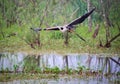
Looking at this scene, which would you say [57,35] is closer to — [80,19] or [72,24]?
[72,24]

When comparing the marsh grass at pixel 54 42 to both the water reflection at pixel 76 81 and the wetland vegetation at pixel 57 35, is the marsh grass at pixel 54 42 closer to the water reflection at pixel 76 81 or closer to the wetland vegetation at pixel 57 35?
the wetland vegetation at pixel 57 35

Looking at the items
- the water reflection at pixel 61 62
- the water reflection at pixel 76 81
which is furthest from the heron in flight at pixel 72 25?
the water reflection at pixel 76 81

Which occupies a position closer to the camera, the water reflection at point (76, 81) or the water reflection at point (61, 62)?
the water reflection at point (76, 81)

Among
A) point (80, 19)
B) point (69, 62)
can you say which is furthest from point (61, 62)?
point (80, 19)

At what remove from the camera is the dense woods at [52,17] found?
6.10 metres

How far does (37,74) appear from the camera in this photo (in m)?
5.97

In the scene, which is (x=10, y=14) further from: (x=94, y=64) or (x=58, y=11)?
(x=94, y=64)

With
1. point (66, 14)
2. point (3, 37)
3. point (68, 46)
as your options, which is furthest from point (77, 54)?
point (3, 37)

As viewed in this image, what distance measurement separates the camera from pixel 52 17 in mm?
6121

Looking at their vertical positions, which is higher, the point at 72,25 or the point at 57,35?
the point at 72,25

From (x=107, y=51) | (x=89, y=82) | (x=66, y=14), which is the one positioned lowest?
(x=89, y=82)

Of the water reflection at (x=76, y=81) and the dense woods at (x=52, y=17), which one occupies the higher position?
the dense woods at (x=52, y=17)

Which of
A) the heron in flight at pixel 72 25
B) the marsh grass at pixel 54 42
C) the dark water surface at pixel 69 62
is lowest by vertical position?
the dark water surface at pixel 69 62

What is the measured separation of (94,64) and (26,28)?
983 millimetres
